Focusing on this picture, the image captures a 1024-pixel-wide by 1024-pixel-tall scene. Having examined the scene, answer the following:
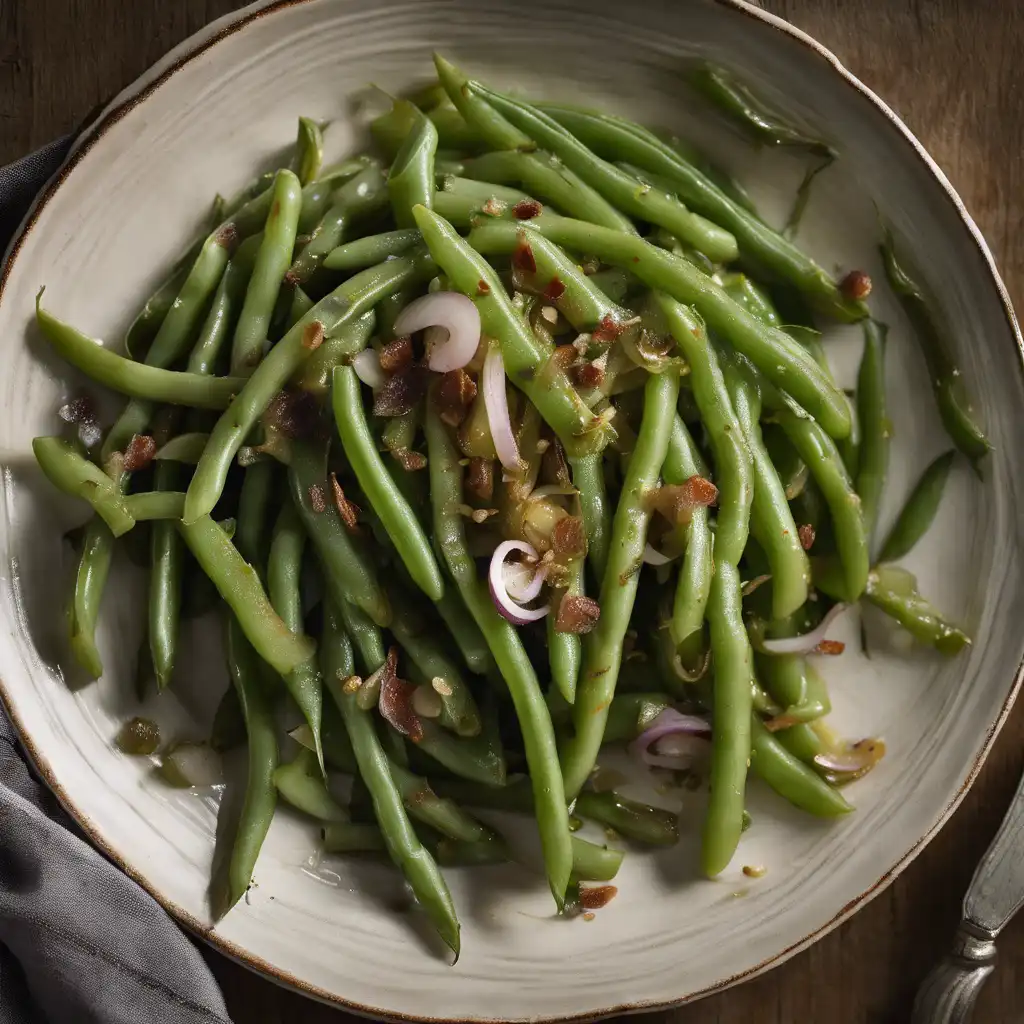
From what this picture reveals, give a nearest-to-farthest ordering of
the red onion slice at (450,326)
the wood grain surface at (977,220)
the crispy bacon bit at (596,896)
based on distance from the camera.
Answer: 1. the red onion slice at (450,326)
2. the crispy bacon bit at (596,896)
3. the wood grain surface at (977,220)

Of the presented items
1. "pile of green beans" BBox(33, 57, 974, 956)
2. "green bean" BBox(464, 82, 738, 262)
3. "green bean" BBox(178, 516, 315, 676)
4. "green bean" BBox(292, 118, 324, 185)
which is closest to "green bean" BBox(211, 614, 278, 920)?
"pile of green beans" BBox(33, 57, 974, 956)

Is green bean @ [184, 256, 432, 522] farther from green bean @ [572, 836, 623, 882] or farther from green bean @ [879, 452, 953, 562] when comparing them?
green bean @ [879, 452, 953, 562]

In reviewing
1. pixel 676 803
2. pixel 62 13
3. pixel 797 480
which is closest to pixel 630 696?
pixel 676 803

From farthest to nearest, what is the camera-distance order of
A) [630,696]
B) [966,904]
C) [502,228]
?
1. [966,904]
2. [630,696]
3. [502,228]

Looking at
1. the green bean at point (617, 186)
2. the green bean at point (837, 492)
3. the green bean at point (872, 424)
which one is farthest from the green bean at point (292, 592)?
the green bean at point (872, 424)

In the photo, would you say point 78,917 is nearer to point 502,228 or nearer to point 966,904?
point 502,228

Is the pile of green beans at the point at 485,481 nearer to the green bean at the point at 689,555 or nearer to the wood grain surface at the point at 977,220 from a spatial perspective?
the green bean at the point at 689,555
